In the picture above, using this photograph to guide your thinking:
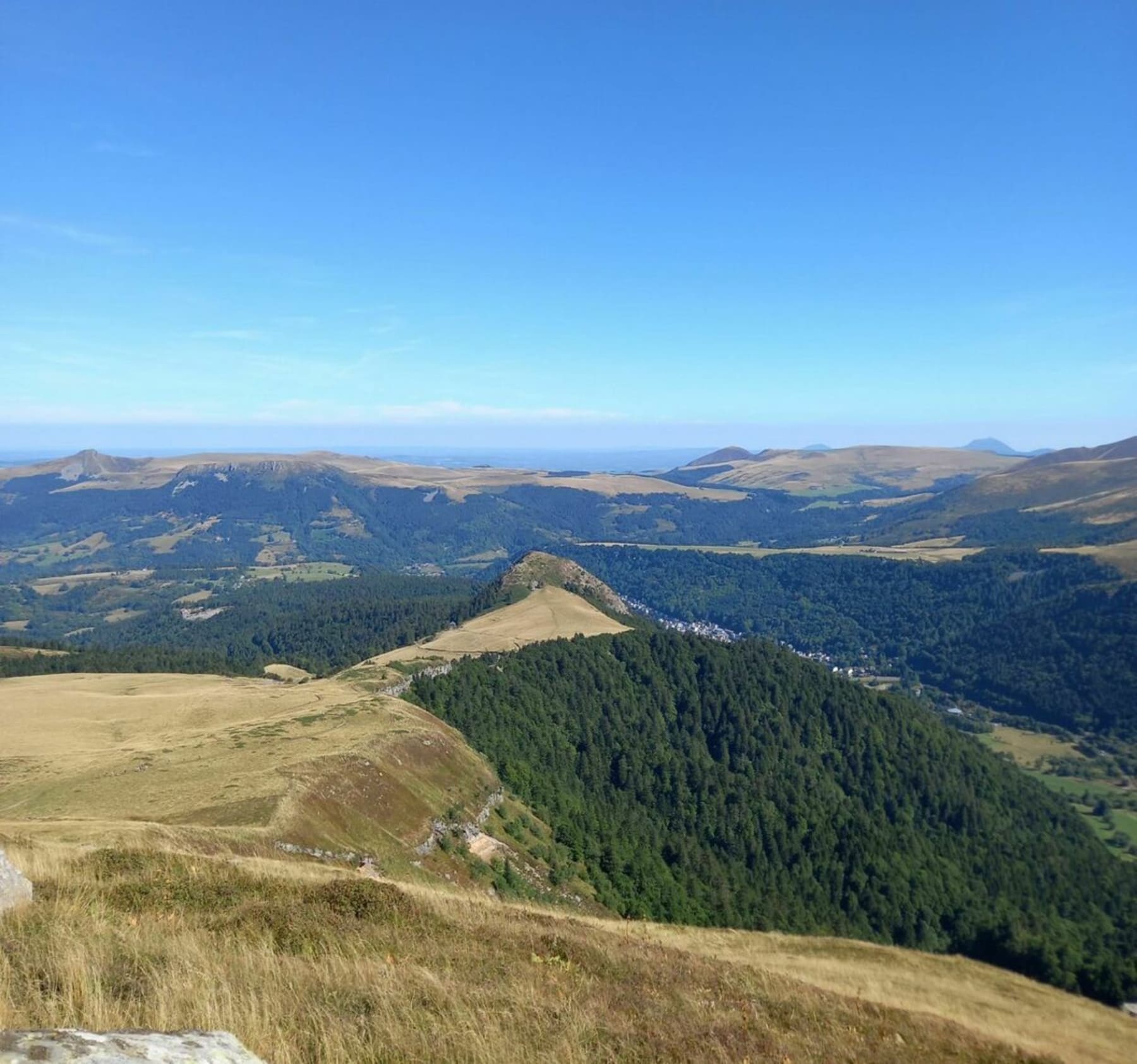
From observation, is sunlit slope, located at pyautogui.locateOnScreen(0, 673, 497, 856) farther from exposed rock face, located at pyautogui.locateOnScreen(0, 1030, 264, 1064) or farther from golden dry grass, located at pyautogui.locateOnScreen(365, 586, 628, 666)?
golden dry grass, located at pyautogui.locateOnScreen(365, 586, 628, 666)

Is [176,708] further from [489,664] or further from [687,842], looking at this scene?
[687,842]

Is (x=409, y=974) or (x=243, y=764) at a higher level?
(x=409, y=974)

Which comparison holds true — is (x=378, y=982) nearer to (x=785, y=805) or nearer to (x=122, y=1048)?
(x=122, y=1048)

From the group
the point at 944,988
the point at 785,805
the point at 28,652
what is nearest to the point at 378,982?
the point at 944,988

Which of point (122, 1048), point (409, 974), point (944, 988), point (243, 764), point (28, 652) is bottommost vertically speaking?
point (28, 652)

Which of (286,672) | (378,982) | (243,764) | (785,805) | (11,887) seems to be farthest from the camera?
(286,672)

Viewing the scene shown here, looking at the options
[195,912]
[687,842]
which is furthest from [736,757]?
[195,912]

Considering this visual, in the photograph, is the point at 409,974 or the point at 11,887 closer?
the point at 409,974

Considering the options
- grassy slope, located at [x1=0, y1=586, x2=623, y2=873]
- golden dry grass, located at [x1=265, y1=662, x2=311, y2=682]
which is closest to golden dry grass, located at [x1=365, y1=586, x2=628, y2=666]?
golden dry grass, located at [x1=265, y1=662, x2=311, y2=682]
